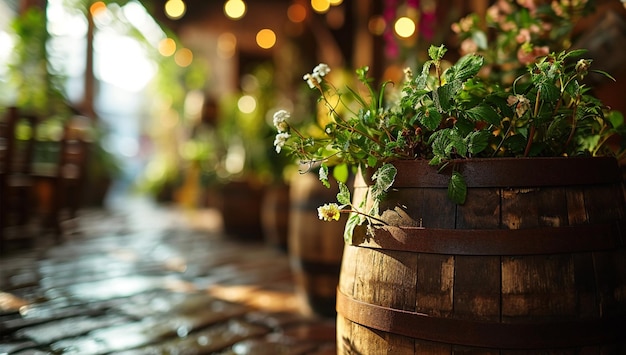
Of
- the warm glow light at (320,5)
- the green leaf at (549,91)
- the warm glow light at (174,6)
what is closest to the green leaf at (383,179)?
the green leaf at (549,91)

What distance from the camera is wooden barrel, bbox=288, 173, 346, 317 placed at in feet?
7.24

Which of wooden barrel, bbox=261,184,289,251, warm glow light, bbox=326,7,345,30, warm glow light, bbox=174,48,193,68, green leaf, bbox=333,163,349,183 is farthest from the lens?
warm glow light, bbox=174,48,193,68

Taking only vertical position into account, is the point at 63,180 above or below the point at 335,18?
below

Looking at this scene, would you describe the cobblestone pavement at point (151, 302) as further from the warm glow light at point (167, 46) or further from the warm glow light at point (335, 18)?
the warm glow light at point (167, 46)

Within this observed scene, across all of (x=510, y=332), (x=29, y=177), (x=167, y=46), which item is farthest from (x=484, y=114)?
(x=167, y=46)

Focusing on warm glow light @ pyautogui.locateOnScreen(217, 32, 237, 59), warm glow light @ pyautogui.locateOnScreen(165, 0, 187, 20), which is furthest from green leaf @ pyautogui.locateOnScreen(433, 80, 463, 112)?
warm glow light @ pyautogui.locateOnScreen(217, 32, 237, 59)

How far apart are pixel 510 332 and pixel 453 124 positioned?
18.1 inches

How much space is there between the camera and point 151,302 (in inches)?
96.7

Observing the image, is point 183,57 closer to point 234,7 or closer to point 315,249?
point 234,7

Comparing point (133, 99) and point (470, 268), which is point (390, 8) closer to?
point (470, 268)

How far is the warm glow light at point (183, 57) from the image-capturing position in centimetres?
1048

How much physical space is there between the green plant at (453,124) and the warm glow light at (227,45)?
8675mm

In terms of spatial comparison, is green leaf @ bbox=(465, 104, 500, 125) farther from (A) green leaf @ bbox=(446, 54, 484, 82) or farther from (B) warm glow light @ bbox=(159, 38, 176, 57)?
(B) warm glow light @ bbox=(159, 38, 176, 57)

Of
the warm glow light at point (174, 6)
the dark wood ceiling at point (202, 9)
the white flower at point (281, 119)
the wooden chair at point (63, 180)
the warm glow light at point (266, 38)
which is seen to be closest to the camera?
the white flower at point (281, 119)
